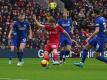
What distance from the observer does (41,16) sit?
38.6m

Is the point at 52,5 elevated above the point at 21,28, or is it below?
above

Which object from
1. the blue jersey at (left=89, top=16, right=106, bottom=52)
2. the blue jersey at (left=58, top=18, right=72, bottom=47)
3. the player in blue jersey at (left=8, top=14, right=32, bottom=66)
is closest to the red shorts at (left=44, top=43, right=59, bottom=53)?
the blue jersey at (left=89, top=16, right=106, bottom=52)

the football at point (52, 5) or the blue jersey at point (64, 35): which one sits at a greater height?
the football at point (52, 5)

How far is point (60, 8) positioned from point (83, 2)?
201 cm

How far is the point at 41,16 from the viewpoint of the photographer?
3859cm

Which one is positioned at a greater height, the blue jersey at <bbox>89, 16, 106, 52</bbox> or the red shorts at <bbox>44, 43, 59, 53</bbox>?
the blue jersey at <bbox>89, 16, 106, 52</bbox>

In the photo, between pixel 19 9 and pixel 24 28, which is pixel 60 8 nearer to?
pixel 19 9

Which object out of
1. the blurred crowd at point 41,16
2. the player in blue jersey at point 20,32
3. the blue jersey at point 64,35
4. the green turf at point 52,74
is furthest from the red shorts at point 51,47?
the blurred crowd at point 41,16

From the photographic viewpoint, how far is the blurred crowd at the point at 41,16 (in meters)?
34.7

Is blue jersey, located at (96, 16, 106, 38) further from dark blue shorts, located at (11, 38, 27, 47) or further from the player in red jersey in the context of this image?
dark blue shorts, located at (11, 38, 27, 47)

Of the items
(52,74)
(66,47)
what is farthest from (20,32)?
(52,74)

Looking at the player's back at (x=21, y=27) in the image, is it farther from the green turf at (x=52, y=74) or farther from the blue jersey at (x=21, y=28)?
the green turf at (x=52, y=74)

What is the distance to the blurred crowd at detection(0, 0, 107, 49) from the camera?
34.7 meters

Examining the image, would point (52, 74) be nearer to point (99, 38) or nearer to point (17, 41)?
point (99, 38)
